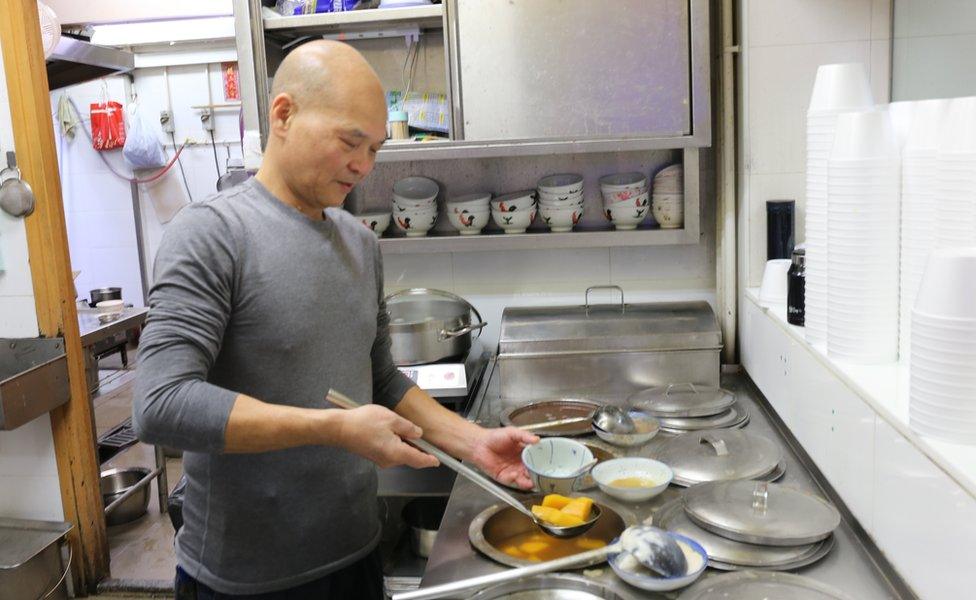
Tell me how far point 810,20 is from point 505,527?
1572 millimetres

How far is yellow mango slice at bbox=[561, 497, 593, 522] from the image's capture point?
1378mm

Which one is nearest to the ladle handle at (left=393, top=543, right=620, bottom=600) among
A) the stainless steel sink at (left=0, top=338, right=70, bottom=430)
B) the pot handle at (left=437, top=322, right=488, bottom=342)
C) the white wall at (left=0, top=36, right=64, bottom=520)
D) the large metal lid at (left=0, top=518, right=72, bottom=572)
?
the pot handle at (left=437, top=322, right=488, bottom=342)

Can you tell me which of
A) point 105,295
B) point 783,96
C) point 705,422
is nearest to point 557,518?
point 705,422

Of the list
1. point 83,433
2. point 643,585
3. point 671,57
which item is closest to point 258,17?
point 671,57

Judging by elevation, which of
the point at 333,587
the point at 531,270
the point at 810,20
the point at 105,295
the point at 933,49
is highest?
the point at 810,20

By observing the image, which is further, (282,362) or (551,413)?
(551,413)

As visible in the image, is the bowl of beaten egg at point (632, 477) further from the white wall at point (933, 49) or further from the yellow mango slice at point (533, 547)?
the white wall at point (933, 49)

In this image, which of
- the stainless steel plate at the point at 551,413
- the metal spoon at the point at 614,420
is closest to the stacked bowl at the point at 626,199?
the stainless steel plate at the point at 551,413

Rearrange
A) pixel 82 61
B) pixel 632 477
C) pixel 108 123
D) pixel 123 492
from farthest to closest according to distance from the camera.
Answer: pixel 108 123
pixel 123 492
pixel 82 61
pixel 632 477

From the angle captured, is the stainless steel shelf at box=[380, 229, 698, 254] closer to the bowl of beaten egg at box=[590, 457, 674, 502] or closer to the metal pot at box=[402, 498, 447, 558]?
the metal pot at box=[402, 498, 447, 558]

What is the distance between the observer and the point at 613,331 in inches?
86.8

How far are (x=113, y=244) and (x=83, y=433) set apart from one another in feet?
9.27

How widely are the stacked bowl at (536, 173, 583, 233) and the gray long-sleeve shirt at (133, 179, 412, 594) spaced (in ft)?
3.36

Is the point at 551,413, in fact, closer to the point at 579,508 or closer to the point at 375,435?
the point at 579,508
